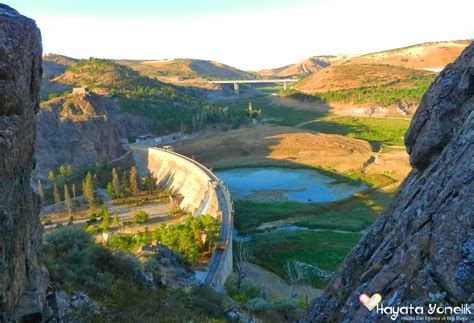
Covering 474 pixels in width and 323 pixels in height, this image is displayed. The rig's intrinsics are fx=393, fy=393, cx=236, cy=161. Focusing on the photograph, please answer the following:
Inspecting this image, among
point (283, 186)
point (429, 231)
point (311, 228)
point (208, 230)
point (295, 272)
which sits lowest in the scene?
point (295, 272)

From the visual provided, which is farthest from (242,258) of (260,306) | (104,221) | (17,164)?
(17,164)

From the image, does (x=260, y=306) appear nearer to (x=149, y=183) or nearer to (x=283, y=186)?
(x=283, y=186)

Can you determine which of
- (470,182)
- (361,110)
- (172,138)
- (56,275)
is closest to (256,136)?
(172,138)

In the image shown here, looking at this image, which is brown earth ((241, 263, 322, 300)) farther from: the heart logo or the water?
the heart logo

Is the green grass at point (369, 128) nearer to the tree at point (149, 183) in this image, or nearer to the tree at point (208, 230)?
the tree at point (149, 183)

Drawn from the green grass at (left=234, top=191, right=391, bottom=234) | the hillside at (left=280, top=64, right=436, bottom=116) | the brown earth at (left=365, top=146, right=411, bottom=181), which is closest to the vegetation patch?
the green grass at (left=234, top=191, right=391, bottom=234)

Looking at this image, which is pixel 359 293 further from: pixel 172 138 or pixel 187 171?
pixel 172 138

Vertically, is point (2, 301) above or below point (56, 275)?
above
